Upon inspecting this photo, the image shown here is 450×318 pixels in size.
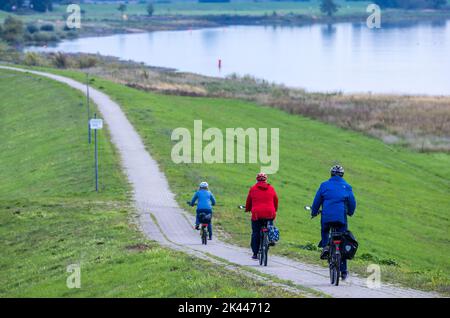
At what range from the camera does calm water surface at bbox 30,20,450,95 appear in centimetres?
9741

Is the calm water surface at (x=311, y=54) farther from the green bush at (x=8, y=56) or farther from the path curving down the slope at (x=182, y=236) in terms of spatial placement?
the path curving down the slope at (x=182, y=236)

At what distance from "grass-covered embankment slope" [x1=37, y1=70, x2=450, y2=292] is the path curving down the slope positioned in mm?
742

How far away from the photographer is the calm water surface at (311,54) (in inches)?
A: 3835

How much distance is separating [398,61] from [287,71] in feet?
55.8

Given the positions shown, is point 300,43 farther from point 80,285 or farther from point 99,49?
point 80,285

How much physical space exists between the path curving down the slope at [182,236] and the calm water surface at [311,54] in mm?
52186

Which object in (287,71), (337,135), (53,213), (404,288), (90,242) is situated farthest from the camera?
(287,71)

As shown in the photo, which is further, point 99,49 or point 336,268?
point 99,49

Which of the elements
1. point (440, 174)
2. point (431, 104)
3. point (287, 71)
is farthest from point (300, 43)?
point (440, 174)

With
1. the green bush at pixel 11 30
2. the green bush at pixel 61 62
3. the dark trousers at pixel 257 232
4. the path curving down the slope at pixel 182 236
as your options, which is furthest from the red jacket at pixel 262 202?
the green bush at pixel 11 30

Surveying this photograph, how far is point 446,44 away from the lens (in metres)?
145

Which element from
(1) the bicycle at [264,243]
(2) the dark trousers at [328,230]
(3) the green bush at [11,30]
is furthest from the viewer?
(3) the green bush at [11,30]

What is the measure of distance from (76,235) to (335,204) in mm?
9612

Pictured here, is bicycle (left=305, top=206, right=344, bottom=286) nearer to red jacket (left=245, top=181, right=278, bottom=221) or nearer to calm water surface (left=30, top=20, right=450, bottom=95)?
red jacket (left=245, top=181, right=278, bottom=221)
